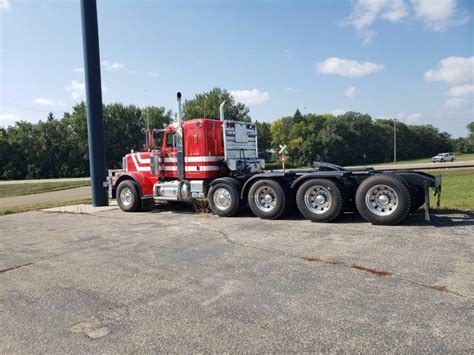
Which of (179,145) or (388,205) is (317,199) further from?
(179,145)

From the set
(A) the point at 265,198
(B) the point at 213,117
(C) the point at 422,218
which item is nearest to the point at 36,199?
(A) the point at 265,198

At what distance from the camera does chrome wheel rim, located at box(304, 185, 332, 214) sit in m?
9.02

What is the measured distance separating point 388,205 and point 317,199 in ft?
5.02

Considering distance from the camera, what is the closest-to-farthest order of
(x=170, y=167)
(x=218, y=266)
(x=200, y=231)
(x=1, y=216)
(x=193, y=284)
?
(x=193, y=284) → (x=218, y=266) → (x=200, y=231) → (x=170, y=167) → (x=1, y=216)

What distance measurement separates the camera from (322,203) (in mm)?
9094

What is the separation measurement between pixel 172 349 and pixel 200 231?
5.24 meters

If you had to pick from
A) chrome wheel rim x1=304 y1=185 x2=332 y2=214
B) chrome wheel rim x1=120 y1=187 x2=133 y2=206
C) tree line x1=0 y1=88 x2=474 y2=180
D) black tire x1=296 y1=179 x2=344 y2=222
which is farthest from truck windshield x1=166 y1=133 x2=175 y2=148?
tree line x1=0 y1=88 x2=474 y2=180

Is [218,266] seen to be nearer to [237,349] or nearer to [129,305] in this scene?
[129,305]

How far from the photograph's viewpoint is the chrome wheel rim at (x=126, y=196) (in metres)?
12.7

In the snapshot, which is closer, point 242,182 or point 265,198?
point 265,198

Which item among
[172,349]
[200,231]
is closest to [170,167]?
[200,231]

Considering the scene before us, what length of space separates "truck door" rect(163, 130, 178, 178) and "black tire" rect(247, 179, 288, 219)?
3202 millimetres

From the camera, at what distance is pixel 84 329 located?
3.92m

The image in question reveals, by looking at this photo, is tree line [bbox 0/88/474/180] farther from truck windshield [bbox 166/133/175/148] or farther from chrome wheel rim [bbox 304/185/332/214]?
chrome wheel rim [bbox 304/185/332/214]
